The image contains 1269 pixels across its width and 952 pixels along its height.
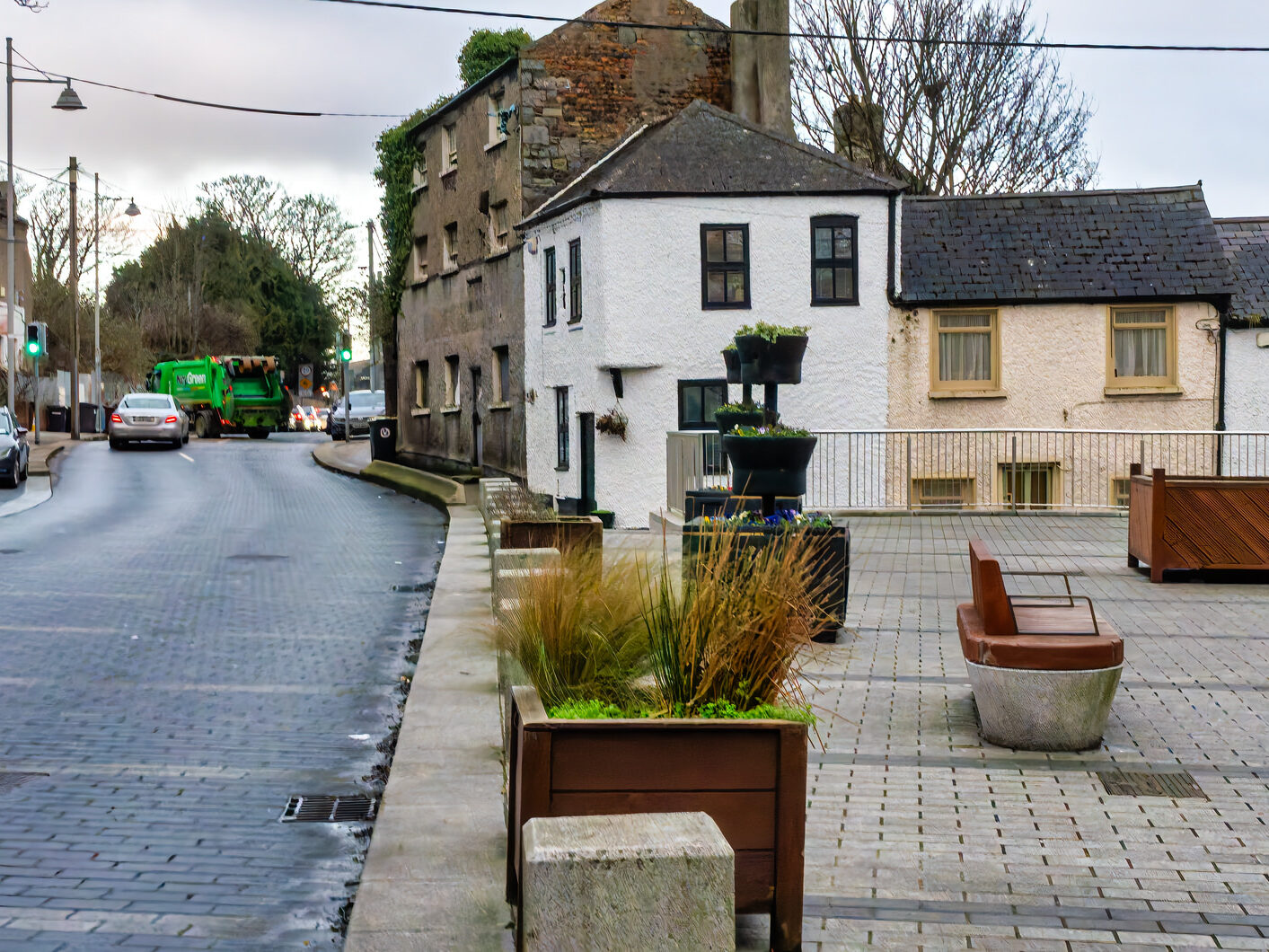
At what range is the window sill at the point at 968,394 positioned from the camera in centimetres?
2462

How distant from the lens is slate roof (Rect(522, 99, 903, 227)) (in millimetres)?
24328

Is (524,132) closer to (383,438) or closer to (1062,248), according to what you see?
(1062,248)

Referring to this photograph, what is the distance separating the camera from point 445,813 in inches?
237

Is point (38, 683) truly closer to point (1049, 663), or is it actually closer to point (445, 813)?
point (445, 813)

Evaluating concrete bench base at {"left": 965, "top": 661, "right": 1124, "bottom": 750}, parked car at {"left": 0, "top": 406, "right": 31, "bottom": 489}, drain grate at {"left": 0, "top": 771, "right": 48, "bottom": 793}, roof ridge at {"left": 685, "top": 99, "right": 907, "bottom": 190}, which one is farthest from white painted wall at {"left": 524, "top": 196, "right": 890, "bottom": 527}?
drain grate at {"left": 0, "top": 771, "right": 48, "bottom": 793}

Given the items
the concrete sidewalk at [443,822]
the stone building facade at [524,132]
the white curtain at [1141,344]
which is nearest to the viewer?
the concrete sidewalk at [443,822]

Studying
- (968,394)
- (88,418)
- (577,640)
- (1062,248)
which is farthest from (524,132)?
(88,418)

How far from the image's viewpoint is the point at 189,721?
816 centimetres

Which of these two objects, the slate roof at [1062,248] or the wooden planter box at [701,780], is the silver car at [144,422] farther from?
the wooden planter box at [701,780]

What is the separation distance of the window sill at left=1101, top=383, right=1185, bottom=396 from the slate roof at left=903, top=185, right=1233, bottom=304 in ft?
5.06

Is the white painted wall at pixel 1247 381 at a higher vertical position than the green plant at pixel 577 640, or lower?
higher

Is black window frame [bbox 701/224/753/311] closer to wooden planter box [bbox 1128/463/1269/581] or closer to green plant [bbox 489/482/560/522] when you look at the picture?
green plant [bbox 489/482/560/522]

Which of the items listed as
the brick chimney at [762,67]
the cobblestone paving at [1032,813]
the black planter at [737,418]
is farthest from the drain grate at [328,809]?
the brick chimney at [762,67]

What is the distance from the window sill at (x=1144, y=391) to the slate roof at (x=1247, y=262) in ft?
5.05
